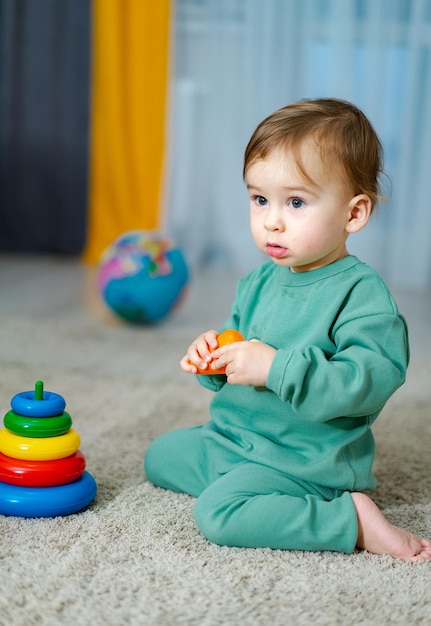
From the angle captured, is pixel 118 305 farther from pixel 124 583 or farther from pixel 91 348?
pixel 124 583

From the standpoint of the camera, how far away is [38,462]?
1037 mm

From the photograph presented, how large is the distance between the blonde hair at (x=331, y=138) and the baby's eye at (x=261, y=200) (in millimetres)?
46

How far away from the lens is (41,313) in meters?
2.27

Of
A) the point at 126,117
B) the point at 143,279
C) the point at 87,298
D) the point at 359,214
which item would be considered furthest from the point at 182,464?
the point at 126,117

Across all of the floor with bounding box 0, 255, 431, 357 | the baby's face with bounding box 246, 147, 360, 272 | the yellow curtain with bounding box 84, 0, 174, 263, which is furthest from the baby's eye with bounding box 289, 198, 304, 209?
the yellow curtain with bounding box 84, 0, 174, 263

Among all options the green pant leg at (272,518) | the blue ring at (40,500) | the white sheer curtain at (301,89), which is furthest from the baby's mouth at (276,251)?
the white sheer curtain at (301,89)

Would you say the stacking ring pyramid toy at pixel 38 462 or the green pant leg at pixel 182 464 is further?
the green pant leg at pixel 182 464

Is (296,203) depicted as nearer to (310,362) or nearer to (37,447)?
(310,362)

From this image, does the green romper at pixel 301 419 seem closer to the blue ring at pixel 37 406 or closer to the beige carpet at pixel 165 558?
the beige carpet at pixel 165 558

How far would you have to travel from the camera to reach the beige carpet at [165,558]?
84 centimetres

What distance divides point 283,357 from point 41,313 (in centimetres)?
141

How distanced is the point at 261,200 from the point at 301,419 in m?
0.28

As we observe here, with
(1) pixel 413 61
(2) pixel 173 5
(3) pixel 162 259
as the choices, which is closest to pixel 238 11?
(2) pixel 173 5

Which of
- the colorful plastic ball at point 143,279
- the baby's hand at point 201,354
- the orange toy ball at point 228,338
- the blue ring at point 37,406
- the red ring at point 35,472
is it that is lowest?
the colorful plastic ball at point 143,279
